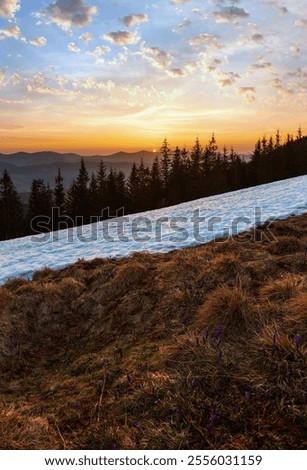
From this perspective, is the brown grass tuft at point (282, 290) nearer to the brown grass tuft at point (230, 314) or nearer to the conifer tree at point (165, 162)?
the brown grass tuft at point (230, 314)

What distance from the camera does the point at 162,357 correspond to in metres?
4.09

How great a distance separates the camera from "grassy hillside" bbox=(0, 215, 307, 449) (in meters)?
2.89

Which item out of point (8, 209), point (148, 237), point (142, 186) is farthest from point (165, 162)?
→ point (148, 237)

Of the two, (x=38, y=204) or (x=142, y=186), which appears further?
(x=142, y=186)

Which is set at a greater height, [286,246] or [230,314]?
[286,246]

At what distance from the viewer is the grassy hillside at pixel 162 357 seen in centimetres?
289

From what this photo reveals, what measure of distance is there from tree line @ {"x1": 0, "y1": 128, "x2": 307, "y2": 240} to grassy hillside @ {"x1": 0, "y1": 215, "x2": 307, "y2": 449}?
39.4 meters

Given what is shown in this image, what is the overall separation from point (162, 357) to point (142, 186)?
5856 centimetres

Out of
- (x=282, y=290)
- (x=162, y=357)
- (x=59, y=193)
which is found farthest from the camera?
(x=59, y=193)

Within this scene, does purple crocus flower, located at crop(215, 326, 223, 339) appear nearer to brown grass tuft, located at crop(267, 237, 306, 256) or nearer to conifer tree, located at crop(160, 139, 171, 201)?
brown grass tuft, located at crop(267, 237, 306, 256)

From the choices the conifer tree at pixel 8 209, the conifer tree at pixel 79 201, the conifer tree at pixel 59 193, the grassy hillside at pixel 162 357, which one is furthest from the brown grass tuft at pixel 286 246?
the conifer tree at pixel 59 193

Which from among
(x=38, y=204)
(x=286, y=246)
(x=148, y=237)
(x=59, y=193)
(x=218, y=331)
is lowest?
(x=38, y=204)

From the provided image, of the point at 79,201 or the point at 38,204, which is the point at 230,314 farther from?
the point at 79,201
